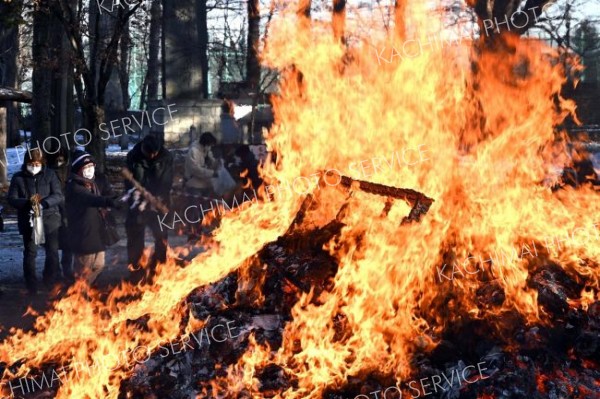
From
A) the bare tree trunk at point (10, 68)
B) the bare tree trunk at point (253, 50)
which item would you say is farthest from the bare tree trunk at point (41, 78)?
the bare tree trunk at point (253, 50)

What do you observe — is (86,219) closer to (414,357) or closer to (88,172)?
(88,172)

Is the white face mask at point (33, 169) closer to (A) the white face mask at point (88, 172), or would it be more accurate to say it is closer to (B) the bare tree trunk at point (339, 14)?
(A) the white face mask at point (88, 172)

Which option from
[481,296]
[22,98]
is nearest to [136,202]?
[481,296]

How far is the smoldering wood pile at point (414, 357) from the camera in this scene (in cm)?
483

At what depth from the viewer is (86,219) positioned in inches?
309

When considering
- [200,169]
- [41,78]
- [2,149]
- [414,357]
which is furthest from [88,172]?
[2,149]

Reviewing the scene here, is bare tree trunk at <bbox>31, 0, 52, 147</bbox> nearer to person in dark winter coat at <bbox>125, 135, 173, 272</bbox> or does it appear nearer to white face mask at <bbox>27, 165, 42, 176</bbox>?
person in dark winter coat at <bbox>125, 135, 173, 272</bbox>

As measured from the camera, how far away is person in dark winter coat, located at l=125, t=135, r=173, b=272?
8.82 meters

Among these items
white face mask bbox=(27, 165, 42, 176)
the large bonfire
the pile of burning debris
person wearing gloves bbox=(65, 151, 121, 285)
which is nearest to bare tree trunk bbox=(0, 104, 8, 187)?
white face mask bbox=(27, 165, 42, 176)

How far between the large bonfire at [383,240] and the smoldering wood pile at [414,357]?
0.04m

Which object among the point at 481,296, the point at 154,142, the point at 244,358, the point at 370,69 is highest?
the point at 370,69

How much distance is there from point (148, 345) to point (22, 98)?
35.2 feet

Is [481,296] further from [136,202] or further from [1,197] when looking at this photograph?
[1,197]

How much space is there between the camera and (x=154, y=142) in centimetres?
888
